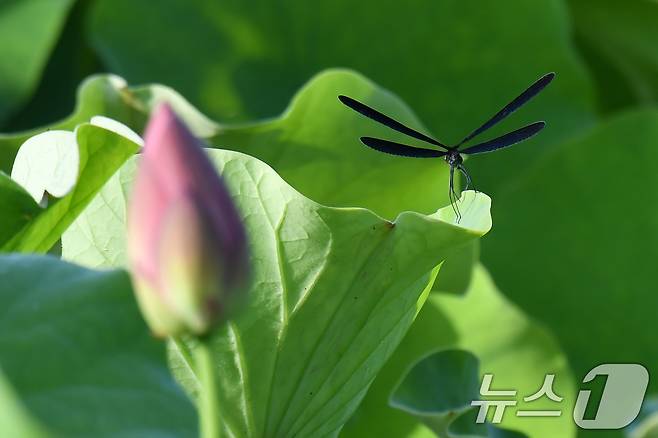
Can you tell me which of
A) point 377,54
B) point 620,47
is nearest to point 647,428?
point 377,54

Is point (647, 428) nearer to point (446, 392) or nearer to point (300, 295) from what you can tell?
point (446, 392)

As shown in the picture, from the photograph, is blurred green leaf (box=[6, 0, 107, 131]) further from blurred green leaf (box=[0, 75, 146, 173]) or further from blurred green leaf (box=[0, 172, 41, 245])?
blurred green leaf (box=[0, 172, 41, 245])

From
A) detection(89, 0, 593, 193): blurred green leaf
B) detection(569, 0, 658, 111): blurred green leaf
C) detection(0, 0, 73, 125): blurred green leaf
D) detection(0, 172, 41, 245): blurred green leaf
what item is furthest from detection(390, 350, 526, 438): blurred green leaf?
detection(569, 0, 658, 111): blurred green leaf

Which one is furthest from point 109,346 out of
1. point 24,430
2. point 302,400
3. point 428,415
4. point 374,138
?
point 374,138

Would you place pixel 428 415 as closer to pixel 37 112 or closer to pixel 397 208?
pixel 397 208

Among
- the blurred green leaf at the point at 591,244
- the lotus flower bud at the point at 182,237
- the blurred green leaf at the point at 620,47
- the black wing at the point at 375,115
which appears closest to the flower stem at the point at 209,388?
the lotus flower bud at the point at 182,237
